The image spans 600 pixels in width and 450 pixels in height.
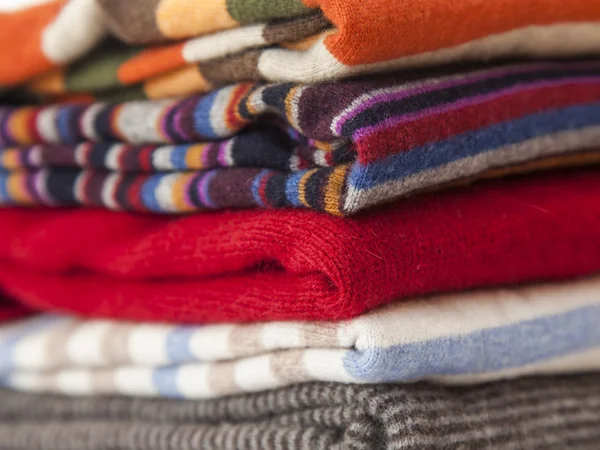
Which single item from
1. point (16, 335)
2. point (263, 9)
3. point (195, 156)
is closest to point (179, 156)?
point (195, 156)

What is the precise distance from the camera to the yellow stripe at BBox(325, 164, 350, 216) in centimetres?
39

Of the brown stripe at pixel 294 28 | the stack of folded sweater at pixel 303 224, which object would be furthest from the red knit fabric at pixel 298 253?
the brown stripe at pixel 294 28

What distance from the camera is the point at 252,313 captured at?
450mm

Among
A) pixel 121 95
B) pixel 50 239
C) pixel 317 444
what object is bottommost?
pixel 317 444

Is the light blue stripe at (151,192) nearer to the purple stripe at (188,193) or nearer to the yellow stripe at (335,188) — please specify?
the purple stripe at (188,193)

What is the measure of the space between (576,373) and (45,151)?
1.39 feet

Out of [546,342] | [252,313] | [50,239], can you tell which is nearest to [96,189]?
[50,239]

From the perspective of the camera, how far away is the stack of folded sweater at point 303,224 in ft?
1.34

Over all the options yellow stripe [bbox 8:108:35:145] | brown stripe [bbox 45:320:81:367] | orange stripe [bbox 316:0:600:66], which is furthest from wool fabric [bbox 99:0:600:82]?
brown stripe [bbox 45:320:81:367]

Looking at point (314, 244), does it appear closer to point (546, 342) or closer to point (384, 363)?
point (384, 363)

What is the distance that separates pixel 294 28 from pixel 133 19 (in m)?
0.14

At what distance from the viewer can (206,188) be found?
0.47 metres

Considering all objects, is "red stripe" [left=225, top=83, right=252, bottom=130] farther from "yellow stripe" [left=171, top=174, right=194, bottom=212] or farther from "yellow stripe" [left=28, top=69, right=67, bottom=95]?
"yellow stripe" [left=28, top=69, right=67, bottom=95]

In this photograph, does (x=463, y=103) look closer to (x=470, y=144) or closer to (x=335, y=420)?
(x=470, y=144)
